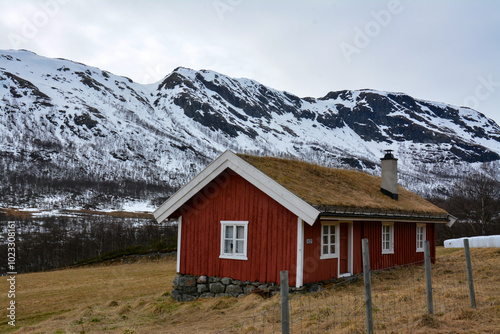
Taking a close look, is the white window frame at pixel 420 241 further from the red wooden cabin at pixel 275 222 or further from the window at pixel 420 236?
the red wooden cabin at pixel 275 222

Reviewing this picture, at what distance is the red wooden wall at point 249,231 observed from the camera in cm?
1227

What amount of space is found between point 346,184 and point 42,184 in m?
115

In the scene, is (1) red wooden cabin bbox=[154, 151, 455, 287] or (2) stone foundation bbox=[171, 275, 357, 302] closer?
(1) red wooden cabin bbox=[154, 151, 455, 287]

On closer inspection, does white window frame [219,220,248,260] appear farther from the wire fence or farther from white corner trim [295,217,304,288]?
the wire fence

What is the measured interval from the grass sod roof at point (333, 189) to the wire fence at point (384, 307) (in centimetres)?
236

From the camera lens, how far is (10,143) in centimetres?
14200

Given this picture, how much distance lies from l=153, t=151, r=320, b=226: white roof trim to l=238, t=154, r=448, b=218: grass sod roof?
0.26m

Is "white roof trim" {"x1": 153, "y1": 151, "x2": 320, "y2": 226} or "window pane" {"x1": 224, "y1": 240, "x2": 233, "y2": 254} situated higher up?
"white roof trim" {"x1": 153, "y1": 151, "x2": 320, "y2": 226}

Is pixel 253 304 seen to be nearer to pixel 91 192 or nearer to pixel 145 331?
pixel 145 331

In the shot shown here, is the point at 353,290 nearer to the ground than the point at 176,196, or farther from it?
nearer to the ground

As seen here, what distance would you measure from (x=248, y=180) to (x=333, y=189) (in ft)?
11.3

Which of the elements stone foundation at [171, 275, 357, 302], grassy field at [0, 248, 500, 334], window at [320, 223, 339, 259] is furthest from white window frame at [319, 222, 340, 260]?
grassy field at [0, 248, 500, 334]

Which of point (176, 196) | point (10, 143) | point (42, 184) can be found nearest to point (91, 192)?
point (42, 184)

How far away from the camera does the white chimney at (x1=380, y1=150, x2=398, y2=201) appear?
17.8 m
